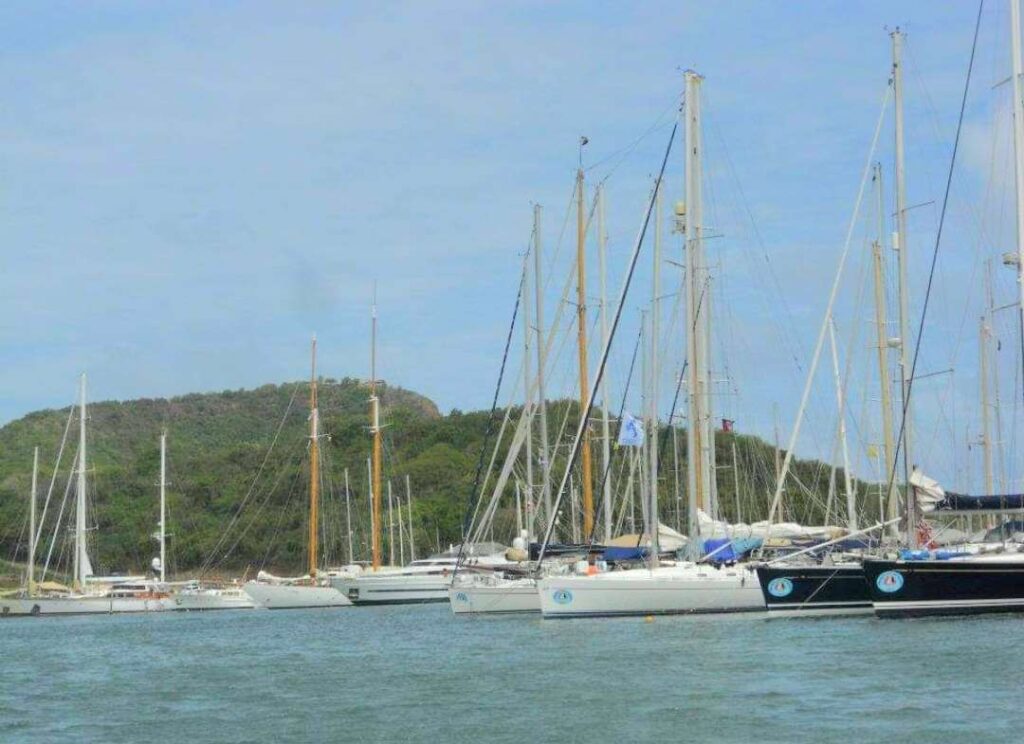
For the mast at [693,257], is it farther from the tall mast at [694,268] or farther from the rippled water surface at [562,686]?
the rippled water surface at [562,686]

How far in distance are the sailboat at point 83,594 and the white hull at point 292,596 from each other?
559 cm

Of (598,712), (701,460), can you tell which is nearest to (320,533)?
(701,460)

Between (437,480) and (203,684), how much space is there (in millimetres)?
85740

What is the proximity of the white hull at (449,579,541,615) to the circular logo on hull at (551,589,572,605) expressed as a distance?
16.2 feet

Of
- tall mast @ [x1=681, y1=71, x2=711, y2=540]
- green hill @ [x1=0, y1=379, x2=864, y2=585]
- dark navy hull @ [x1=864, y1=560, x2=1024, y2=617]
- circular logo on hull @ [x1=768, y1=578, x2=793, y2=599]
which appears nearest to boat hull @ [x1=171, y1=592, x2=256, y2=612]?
green hill @ [x1=0, y1=379, x2=864, y2=585]

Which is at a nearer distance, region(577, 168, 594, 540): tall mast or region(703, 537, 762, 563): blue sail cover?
region(703, 537, 762, 563): blue sail cover

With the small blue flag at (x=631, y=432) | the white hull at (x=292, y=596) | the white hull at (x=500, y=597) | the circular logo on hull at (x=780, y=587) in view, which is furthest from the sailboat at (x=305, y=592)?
the circular logo on hull at (x=780, y=587)

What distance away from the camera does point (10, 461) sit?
140625mm

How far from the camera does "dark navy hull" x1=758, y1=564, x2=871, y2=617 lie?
124 ft

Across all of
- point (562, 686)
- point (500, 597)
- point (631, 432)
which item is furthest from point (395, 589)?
point (562, 686)

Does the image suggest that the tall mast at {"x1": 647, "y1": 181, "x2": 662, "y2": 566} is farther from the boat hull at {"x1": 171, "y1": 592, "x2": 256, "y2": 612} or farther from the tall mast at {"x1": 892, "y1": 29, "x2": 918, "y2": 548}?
the boat hull at {"x1": 171, "y1": 592, "x2": 256, "y2": 612}

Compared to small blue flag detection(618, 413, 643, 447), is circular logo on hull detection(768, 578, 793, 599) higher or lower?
lower

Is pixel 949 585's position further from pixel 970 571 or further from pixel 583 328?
pixel 583 328

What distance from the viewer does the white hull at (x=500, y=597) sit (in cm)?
4709
